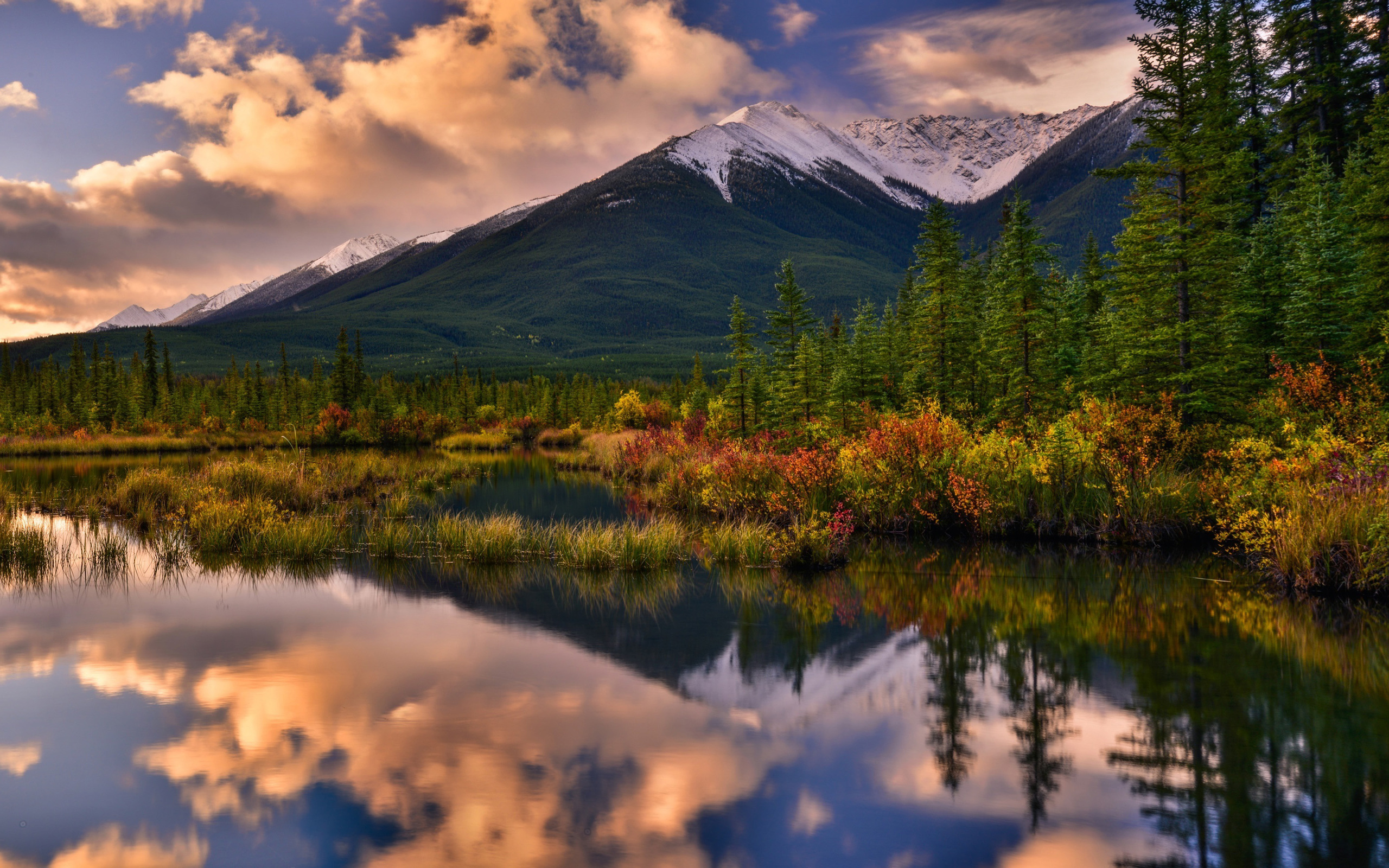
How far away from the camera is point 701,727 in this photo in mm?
9633

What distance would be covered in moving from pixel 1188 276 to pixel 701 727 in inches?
762

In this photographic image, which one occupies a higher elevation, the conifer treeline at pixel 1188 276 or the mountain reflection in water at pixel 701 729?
the conifer treeline at pixel 1188 276

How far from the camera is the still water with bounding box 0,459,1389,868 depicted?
7.07m

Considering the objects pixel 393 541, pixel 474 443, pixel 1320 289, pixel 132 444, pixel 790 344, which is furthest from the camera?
pixel 474 443

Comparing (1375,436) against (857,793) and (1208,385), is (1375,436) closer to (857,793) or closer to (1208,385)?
(1208,385)

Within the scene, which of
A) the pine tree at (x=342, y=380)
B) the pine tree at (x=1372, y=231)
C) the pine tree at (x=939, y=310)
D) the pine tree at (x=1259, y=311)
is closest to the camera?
the pine tree at (x=1372, y=231)

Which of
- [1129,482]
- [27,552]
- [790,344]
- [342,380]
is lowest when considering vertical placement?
[27,552]

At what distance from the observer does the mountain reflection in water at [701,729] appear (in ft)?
23.2

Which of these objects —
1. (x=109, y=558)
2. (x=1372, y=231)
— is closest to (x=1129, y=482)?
(x=1372, y=231)

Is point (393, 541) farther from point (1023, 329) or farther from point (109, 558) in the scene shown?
point (1023, 329)

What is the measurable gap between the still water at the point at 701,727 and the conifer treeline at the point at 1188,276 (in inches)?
328

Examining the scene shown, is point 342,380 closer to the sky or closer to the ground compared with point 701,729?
closer to the sky

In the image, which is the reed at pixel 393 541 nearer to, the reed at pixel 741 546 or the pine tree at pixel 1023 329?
the reed at pixel 741 546

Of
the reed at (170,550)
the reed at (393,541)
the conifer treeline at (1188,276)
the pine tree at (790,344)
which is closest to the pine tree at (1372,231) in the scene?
the conifer treeline at (1188,276)
